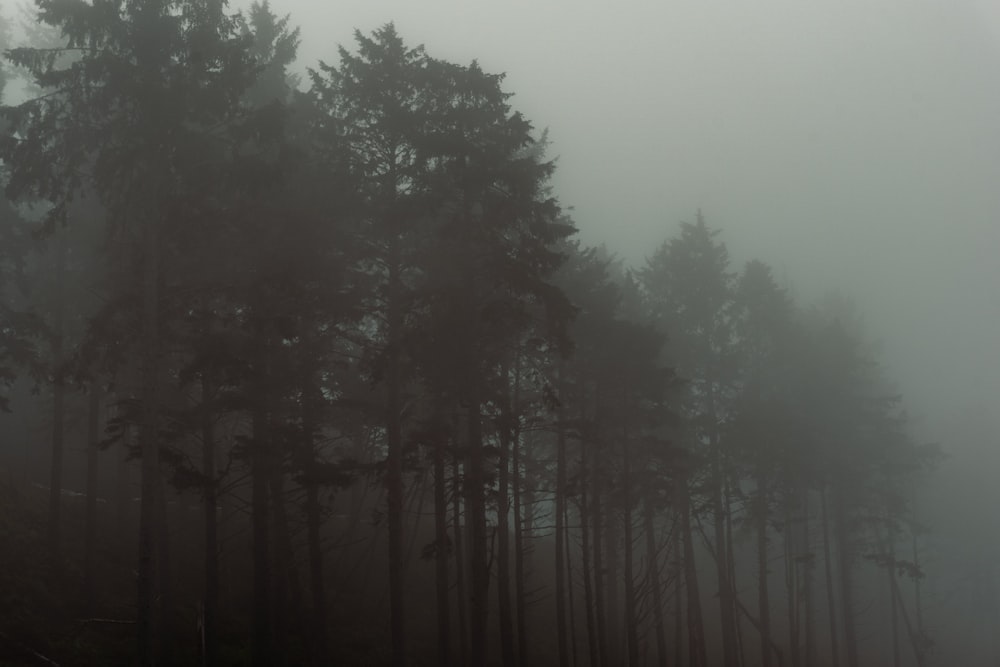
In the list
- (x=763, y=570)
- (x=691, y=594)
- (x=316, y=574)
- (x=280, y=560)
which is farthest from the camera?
(x=763, y=570)

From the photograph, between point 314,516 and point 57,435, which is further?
point 57,435

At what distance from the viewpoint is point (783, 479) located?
1318 inches

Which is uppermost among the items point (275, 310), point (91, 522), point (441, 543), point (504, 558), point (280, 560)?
point (275, 310)

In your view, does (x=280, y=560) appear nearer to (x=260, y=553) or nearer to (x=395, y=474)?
(x=260, y=553)

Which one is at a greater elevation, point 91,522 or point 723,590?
point 91,522

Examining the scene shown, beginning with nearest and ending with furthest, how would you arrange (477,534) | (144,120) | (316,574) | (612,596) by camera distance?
(144,120) < (477,534) < (316,574) < (612,596)

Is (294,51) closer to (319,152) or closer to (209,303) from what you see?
(319,152)

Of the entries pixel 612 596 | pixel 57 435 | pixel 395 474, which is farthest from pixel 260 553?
pixel 612 596

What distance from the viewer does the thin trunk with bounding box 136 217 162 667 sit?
15.3 metres

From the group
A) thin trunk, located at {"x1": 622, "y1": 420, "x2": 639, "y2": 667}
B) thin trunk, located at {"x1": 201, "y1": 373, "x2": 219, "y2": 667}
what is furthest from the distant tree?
thin trunk, located at {"x1": 622, "y1": 420, "x2": 639, "y2": 667}

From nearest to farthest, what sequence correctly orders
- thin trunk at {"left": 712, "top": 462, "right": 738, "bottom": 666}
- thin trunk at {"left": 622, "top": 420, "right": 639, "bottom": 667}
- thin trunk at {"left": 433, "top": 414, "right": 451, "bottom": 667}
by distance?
thin trunk at {"left": 433, "top": 414, "right": 451, "bottom": 667} → thin trunk at {"left": 622, "top": 420, "right": 639, "bottom": 667} → thin trunk at {"left": 712, "top": 462, "right": 738, "bottom": 666}

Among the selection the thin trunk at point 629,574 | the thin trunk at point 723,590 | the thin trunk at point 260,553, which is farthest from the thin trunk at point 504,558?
the thin trunk at point 723,590

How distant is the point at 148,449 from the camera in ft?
52.7

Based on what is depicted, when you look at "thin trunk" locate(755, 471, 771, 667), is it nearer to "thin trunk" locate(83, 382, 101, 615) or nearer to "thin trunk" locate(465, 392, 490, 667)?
"thin trunk" locate(465, 392, 490, 667)
